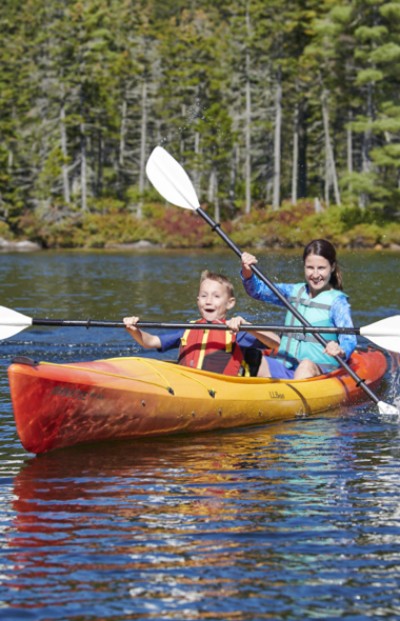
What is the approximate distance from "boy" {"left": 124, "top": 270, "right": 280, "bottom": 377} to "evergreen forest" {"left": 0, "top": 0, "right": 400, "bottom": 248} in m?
27.4

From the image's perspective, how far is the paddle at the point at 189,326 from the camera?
21.7 feet

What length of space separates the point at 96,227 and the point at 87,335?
2912 cm

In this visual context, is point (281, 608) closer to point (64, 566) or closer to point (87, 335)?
point (64, 566)

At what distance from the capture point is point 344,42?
35938mm

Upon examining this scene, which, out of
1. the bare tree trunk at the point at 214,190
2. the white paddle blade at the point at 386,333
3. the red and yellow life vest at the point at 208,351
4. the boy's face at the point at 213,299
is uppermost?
the bare tree trunk at the point at 214,190

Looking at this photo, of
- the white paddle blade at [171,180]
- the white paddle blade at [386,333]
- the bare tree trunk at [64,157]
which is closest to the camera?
the white paddle blade at [386,333]

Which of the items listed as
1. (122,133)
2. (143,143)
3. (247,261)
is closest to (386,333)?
(247,261)

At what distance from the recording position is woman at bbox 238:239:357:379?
7.29 meters

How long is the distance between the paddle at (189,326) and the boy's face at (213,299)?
0.13 meters

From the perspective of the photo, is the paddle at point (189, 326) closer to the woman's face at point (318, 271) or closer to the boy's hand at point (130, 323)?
the boy's hand at point (130, 323)

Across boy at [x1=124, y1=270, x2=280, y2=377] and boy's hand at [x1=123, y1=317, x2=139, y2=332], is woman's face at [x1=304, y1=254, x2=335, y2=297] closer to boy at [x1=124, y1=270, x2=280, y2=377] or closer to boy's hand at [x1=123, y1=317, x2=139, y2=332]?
boy at [x1=124, y1=270, x2=280, y2=377]

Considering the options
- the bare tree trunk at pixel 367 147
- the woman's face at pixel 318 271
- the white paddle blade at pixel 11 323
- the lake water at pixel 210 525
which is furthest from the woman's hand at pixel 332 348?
the bare tree trunk at pixel 367 147

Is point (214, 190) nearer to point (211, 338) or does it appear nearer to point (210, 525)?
point (211, 338)

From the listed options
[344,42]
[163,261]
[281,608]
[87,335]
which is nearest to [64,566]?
[281,608]
